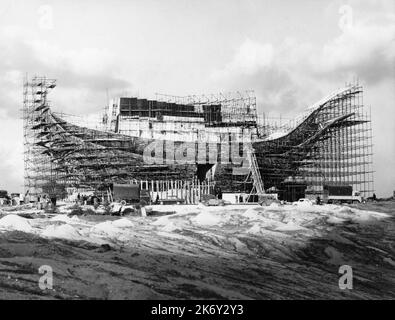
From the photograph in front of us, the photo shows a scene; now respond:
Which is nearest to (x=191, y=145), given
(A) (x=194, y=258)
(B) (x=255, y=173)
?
(B) (x=255, y=173)

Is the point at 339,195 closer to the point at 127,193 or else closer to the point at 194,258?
the point at 127,193

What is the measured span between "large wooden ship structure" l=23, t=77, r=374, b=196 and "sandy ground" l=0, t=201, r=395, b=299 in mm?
44360

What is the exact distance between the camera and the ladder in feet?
268

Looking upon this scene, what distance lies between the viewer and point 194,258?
26.4 m

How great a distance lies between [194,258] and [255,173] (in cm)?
5928

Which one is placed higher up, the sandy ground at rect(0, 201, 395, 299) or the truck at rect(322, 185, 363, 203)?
the truck at rect(322, 185, 363, 203)

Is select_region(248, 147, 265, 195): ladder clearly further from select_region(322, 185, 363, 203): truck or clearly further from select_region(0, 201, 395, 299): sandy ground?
select_region(0, 201, 395, 299): sandy ground

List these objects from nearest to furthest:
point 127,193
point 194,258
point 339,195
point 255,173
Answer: point 194,258
point 127,193
point 339,195
point 255,173

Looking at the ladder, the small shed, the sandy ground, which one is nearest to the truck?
the ladder

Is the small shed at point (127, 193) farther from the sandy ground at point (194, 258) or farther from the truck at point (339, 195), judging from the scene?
the truck at point (339, 195)

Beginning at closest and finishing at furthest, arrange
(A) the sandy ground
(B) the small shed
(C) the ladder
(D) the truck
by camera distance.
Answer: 1. (A) the sandy ground
2. (B) the small shed
3. (D) the truck
4. (C) the ladder

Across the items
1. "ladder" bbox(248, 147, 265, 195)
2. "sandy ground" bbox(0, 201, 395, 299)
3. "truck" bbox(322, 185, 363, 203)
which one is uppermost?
"ladder" bbox(248, 147, 265, 195)

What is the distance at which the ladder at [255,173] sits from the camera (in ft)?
268

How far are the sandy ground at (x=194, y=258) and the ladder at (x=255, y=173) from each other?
130 feet
